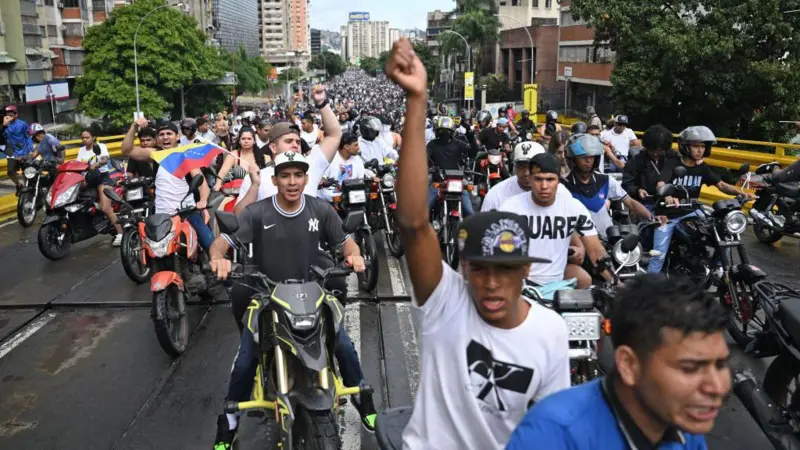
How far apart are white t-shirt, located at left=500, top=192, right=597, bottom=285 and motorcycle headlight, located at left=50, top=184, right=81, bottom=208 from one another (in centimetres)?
742

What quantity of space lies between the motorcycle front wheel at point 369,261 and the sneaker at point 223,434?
4.02 m

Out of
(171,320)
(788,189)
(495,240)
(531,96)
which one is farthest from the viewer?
(531,96)

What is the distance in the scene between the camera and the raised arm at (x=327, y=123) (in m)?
A: 5.94

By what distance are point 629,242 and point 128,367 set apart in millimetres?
4298

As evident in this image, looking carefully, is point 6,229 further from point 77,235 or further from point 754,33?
point 754,33

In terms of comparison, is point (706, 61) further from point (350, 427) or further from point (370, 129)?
point (350, 427)

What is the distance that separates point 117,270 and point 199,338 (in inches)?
130

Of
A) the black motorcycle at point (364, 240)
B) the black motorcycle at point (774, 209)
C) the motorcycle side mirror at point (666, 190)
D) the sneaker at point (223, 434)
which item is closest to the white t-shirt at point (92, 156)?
the black motorcycle at point (364, 240)

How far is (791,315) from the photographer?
4.36 m

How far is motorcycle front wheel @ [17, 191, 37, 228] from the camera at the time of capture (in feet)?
41.7

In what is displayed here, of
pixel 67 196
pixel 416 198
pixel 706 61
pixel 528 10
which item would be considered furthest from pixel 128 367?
pixel 528 10

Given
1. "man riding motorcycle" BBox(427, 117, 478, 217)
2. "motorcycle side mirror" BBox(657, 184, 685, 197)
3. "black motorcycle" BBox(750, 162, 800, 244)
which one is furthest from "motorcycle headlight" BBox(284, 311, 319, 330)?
"black motorcycle" BBox(750, 162, 800, 244)

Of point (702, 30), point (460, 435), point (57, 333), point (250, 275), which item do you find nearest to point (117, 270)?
point (57, 333)

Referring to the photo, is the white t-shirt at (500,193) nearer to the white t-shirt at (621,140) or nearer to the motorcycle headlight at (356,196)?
the motorcycle headlight at (356,196)
